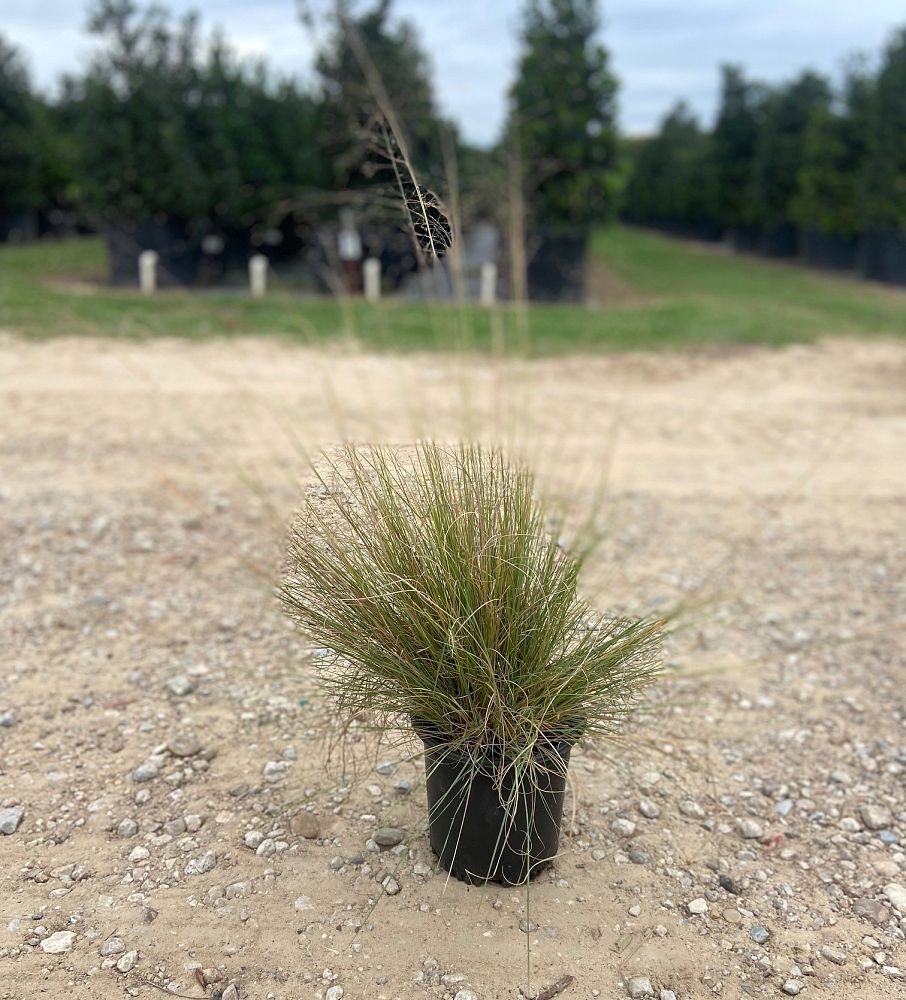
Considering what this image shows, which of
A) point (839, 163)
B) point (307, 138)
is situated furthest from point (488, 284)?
point (839, 163)

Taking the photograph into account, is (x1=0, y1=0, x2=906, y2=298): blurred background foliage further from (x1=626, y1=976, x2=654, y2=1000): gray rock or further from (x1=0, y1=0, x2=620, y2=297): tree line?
(x1=626, y1=976, x2=654, y2=1000): gray rock

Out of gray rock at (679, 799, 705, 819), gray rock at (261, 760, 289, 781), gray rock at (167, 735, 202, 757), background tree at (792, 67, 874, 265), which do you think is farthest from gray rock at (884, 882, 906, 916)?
background tree at (792, 67, 874, 265)

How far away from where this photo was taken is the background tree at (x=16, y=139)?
20.6 metres

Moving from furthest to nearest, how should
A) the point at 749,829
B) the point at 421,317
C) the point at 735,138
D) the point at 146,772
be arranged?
the point at 735,138 → the point at 421,317 → the point at 146,772 → the point at 749,829

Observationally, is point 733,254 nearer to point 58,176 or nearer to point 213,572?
point 58,176

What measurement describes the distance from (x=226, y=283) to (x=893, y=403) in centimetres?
1137

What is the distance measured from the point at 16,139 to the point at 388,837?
22.0 m

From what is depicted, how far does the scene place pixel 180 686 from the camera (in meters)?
3.21

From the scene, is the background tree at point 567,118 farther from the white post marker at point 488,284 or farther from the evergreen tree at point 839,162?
the evergreen tree at point 839,162

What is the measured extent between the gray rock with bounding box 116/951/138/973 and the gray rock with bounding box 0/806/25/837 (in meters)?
0.58

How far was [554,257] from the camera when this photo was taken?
14.4 meters

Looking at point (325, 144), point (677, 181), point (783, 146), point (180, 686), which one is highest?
point (677, 181)

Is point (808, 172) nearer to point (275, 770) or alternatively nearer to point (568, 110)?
point (568, 110)

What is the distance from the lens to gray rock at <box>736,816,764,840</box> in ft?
8.52
